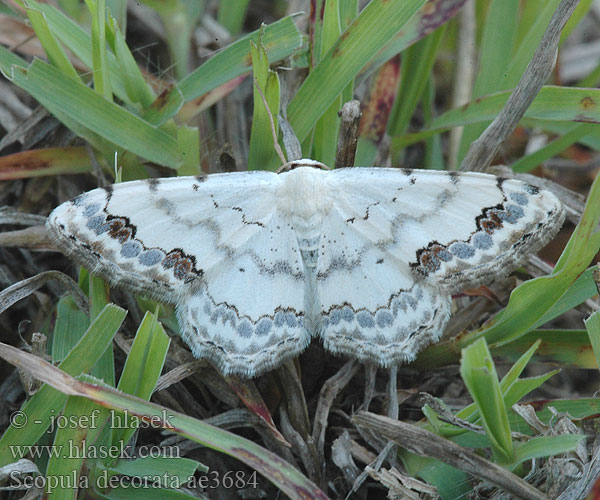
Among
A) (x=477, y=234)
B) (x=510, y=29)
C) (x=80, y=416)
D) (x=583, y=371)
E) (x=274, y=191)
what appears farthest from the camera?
(x=583, y=371)

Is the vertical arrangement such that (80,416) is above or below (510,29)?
below

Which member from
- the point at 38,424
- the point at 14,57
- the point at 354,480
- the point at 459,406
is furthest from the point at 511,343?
the point at 14,57

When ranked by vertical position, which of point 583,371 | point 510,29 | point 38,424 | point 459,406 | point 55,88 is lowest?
point 583,371

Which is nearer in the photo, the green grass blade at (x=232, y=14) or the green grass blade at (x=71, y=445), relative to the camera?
the green grass blade at (x=71, y=445)

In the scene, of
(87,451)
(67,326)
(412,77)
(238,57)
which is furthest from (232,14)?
(87,451)

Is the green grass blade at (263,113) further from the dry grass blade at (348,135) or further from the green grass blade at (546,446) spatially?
the green grass blade at (546,446)

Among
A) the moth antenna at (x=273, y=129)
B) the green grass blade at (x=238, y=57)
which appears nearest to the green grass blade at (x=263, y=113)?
the moth antenna at (x=273, y=129)

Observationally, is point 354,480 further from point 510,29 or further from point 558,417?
point 510,29

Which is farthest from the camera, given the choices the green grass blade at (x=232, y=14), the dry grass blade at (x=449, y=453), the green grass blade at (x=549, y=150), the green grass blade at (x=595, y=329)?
the green grass blade at (x=232, y=14)
